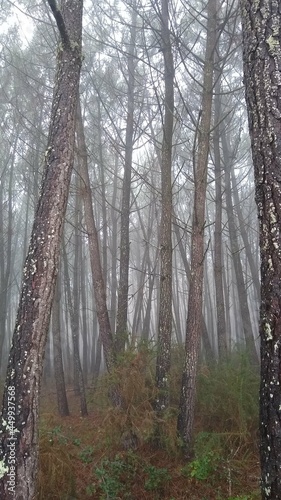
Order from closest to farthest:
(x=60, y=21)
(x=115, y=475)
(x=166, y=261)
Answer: (x=60, y=21)
(x=115, y=475)
(x=166, y=261)

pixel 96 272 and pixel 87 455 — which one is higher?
pixel 96 272

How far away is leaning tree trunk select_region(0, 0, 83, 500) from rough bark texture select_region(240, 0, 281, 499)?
1967 millimetres

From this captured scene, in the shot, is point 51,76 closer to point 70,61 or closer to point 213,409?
point 70,61

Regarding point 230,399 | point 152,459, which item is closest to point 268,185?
point 152,459

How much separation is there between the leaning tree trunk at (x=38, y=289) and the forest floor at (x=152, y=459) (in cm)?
163

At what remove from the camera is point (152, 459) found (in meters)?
5.62

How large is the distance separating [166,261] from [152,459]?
3028mm

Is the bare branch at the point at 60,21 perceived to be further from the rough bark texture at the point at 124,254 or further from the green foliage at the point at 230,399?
the green foliage at the point at 230,399

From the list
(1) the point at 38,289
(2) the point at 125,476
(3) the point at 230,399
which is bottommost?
(2) the point at 125,476

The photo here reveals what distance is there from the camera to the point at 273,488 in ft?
7.14

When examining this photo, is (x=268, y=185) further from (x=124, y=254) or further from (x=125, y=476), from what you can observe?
(x=124, y=254)

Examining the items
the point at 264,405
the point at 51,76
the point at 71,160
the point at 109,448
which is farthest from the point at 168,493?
the point at 51,76

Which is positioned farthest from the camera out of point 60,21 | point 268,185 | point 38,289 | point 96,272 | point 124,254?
point 124,254

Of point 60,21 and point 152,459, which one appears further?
point 152,459
